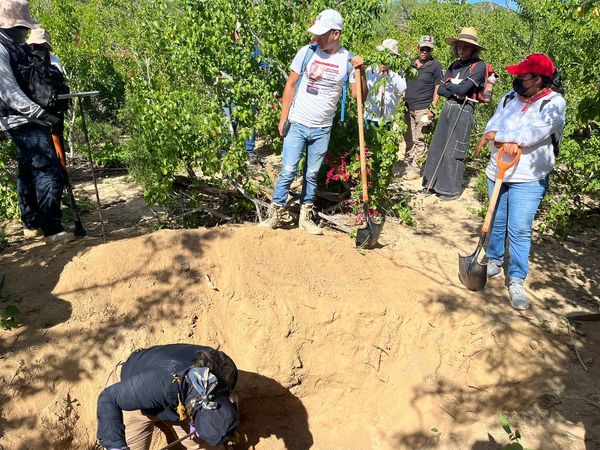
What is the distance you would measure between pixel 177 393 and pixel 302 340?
1602mm

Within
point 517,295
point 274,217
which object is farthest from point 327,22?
point 517,295

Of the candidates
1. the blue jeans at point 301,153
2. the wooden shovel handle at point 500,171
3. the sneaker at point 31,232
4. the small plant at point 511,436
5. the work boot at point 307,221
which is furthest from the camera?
the work boot at point 307,221

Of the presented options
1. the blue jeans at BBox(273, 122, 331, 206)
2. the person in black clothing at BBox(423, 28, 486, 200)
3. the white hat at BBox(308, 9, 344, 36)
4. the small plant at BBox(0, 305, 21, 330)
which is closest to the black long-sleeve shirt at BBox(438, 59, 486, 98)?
the person in black clothing at BBox(423, 28, 486, 200)

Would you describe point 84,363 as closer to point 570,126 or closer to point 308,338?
point 308,338

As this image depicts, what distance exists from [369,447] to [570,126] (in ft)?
Result: 13.1

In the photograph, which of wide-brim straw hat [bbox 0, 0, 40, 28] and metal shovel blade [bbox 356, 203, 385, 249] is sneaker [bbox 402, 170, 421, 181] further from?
wide-brim straw hat [bbox 0, 0, 40, 28]

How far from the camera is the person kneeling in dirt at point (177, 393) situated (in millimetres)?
2211

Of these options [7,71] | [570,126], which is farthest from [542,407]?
[7,71]

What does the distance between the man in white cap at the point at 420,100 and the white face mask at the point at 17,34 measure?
4.46 m

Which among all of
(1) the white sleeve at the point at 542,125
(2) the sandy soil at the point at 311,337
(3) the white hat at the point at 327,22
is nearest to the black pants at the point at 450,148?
(2) the sandy soil at the point at 311,337

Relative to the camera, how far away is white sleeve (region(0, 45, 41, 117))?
329cm

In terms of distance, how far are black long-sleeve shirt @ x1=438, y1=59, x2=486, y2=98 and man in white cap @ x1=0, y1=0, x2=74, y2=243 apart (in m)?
4.21

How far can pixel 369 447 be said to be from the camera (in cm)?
363

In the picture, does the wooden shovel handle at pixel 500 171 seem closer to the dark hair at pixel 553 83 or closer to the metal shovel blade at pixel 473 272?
the metal shovel blade at pixel 473 272
